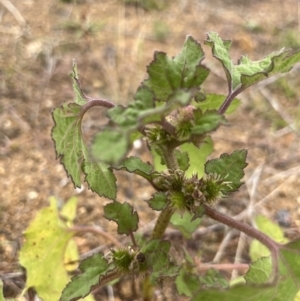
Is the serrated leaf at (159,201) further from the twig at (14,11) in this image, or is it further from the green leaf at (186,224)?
the twig at (14,11)

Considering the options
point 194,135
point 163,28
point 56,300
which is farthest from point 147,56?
point 194,135

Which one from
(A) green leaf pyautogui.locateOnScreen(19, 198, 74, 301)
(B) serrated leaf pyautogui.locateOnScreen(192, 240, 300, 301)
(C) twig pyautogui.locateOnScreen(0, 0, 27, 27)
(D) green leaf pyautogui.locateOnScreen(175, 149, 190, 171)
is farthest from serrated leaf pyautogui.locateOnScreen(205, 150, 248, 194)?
(C) twig pyautogui.locateOnScreen(0, 0, 27, 27)

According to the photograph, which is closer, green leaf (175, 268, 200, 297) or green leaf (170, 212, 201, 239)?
green leaf (175, 268, 200, 297)

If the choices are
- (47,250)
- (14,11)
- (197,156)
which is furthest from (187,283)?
(14,11)

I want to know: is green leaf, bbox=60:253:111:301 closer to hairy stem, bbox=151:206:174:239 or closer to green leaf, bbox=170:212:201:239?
hairy stem, bbox=151:206:174:239

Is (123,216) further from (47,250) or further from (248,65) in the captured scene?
(248,65)

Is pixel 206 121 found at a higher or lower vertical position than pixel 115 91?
higher
